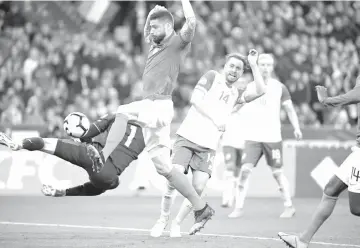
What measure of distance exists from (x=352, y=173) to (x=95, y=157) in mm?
2667

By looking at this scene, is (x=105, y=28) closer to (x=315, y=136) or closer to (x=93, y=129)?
(x=315, y=136)

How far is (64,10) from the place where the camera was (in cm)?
2203

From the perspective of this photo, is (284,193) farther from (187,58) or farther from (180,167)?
(187,58)

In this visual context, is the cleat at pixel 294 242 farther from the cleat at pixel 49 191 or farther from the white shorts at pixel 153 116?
the cleat at pixel 49 191

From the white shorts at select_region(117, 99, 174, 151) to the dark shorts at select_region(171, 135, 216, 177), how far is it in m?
0.68

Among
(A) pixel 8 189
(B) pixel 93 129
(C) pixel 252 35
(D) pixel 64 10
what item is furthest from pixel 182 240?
(D) pixel 64 10

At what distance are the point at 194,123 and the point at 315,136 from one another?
922 cm

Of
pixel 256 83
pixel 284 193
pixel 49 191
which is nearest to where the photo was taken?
pixel 49 191

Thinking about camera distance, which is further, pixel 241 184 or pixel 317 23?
pixel 317 23

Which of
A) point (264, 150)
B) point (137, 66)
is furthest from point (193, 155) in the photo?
point (137, 66)

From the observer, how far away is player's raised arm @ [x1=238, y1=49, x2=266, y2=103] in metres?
9.23

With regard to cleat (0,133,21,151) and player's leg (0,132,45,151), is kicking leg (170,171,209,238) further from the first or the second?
cleat (0,133,21,151)

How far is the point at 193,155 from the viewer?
388 inches

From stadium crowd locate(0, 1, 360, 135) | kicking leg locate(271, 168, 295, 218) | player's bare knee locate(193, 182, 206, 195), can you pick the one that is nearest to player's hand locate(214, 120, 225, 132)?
player's bare knee locate(193, 182, 206, 195)
